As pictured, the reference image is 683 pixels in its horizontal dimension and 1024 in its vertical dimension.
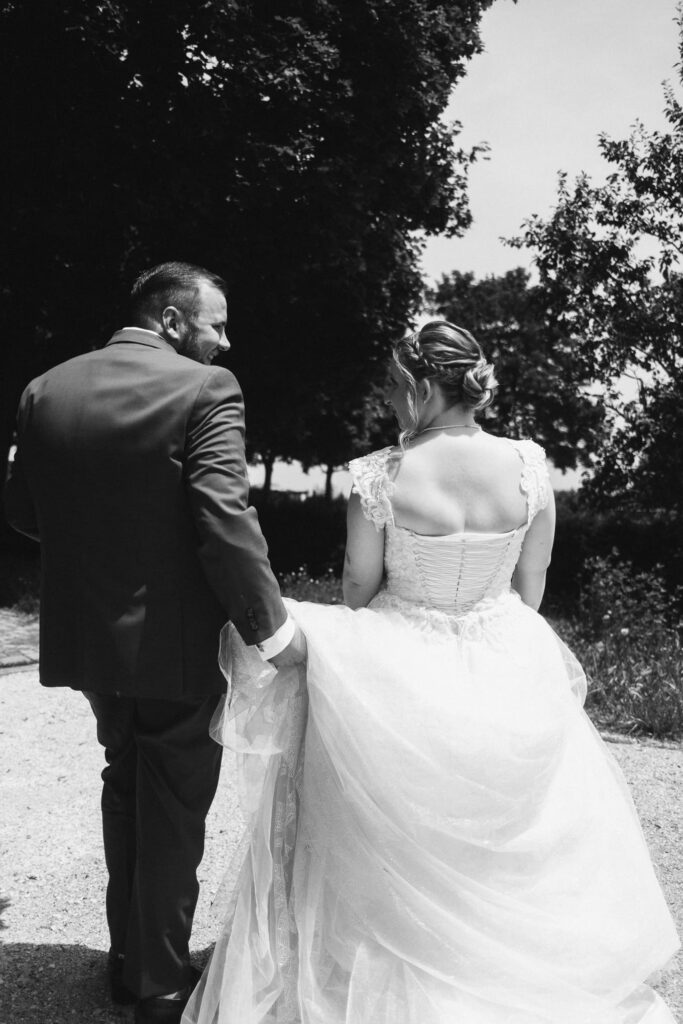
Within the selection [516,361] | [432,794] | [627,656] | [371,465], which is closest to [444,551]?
[371,465]

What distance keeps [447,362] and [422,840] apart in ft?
4.89

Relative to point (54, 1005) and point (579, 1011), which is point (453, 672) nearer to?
point (579, 1011)

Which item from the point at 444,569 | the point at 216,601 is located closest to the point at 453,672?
the point at 444,569

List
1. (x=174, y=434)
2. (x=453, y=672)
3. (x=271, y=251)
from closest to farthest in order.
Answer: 1. (x=174, y=434)
2. (x=453, y=672)
3. (x=271, y=251)

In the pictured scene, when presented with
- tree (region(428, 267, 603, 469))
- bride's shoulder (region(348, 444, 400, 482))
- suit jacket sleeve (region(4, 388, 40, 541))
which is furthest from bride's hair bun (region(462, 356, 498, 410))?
tree (region(428, 267, 603, 469))

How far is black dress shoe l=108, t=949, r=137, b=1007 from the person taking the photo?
2762mm

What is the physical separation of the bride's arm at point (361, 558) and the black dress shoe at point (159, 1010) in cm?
134

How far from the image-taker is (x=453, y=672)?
2.70 metres

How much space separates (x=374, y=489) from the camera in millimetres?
2777

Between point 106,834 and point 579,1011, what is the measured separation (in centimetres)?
154

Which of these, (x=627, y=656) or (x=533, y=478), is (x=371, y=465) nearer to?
(x=533, y=478)

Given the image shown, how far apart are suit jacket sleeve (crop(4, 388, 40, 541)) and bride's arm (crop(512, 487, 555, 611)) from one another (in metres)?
1.68

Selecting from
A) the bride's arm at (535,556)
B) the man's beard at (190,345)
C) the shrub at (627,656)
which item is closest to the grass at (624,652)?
the shrub at (627,656)

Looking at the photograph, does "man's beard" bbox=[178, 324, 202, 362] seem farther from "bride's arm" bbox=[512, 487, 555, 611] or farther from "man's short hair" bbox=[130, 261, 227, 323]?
"bride's arm" bbox=[512, 487, 555, 611]
